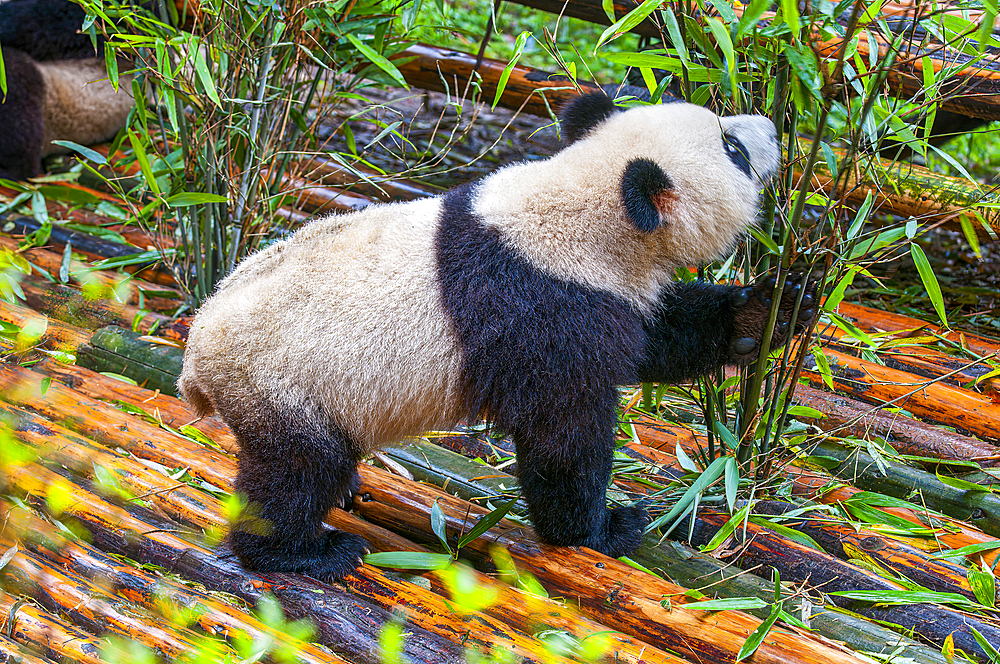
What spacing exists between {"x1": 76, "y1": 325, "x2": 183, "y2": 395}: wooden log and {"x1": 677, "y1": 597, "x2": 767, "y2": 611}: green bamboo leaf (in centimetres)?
226

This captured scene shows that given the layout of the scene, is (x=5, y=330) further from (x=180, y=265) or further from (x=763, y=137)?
(x=763, y=137)

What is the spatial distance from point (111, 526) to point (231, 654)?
701 millimetres

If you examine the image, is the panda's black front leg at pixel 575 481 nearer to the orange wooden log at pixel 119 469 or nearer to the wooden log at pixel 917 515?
the wooden log at pixel 917 515

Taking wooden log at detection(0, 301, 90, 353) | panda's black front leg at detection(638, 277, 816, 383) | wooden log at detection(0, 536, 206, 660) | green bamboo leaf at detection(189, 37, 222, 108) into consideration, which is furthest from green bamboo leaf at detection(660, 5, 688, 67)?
wooden log at detection(0, 301, 90, 353)

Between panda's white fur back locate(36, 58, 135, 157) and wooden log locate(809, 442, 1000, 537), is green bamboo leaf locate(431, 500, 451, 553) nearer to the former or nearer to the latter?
wooden log locate(809, 442, 1000, 537)

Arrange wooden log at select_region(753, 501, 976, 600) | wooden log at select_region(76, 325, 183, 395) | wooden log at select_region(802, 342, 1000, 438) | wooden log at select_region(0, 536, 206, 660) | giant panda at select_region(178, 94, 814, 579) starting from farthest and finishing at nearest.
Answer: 1. wooden log at select_region(76, 325, 183, 395)
2. wooden log at select_region(802, 342, 1000, 438)
3. wooden log at select_region(753, 501, 976, 600)
4. giant panda at select_region(178, 94, 814, 579)
5. wooden log at select_region(0, 536, 206, 660)

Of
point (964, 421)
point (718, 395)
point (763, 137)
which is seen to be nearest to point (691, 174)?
point (763, 137)

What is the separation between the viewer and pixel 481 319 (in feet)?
6.79

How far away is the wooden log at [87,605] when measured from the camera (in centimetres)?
185

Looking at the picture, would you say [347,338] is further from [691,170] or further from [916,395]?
[916,395]

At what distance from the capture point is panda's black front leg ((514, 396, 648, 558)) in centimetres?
212

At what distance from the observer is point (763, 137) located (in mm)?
2176

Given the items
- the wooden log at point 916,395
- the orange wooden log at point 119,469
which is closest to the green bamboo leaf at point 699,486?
the wooden log at point 916,395

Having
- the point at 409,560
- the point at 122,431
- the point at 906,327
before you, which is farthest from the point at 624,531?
the point at 906,327
